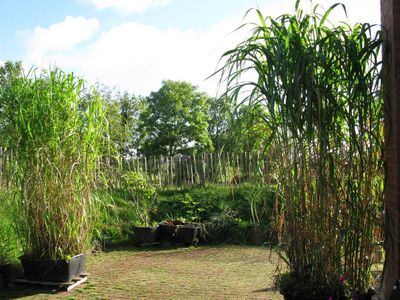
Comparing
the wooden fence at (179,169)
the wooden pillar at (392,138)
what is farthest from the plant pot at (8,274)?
the wooden fence at (179,169)

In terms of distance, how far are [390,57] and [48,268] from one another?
170 inches

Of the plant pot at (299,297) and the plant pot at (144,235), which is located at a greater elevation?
the plant pot at (144,235)

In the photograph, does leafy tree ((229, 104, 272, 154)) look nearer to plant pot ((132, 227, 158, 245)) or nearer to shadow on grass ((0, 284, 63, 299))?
shadow on grass ((0, 284, 63, 299))

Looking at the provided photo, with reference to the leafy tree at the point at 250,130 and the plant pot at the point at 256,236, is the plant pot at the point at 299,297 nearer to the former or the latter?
the leafy tree at the point at 250,130

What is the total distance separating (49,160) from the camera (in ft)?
17.2

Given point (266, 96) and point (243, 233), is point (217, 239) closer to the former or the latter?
point (243, 233)

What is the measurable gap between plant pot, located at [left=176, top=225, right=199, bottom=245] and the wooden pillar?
558cm

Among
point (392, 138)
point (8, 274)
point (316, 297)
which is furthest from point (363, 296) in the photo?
point (8, 274)

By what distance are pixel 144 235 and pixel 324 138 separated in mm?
6203

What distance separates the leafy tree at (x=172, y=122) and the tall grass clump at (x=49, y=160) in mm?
29383

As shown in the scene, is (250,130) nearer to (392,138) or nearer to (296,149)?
(296,149)

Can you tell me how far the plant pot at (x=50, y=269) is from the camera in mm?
5309

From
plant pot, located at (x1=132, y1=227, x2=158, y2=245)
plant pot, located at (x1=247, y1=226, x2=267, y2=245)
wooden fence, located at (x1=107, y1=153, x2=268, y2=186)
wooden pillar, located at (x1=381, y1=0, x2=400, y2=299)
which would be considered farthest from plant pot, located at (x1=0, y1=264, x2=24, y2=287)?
wooden fence, located at (x1=107, y1=153, x2=268, y2=186)

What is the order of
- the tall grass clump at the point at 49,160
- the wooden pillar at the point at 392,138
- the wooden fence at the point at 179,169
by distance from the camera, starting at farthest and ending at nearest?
the wooden fence at the point at 179,169 → the tall grass clump at the point at 49,160 → the wooden pillar at the point at 392,138
